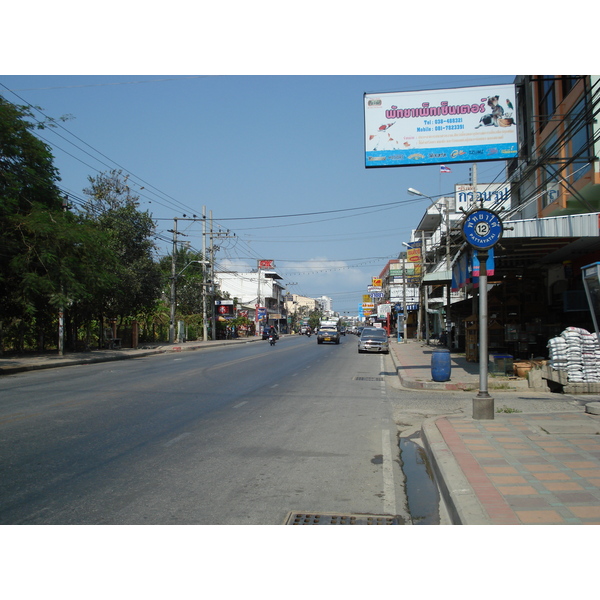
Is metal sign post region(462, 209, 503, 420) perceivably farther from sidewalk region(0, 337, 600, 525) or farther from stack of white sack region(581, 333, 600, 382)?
stack of white sack region(581, 333, 600, 382)

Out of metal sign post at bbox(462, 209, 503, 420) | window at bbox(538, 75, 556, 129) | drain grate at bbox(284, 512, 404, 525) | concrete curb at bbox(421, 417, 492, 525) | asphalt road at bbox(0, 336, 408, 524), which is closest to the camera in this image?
concrete curb at bbox(421, 417, 492, 525)

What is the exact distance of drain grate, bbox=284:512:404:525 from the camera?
5.11 metres

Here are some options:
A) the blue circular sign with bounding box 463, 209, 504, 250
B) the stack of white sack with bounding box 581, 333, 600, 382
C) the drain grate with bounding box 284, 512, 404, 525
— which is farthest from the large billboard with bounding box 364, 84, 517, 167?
the drain grate with bounding box 284, 512, 404, 525

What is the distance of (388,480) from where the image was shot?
21.7 ft

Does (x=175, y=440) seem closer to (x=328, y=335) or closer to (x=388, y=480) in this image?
(x=388, y=480)

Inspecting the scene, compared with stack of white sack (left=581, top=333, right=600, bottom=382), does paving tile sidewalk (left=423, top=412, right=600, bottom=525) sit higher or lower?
lower

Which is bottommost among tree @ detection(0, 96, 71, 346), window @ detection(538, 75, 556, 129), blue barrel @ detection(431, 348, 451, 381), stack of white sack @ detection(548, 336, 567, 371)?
blue barrel @ detection(431, 348, 451, 381)

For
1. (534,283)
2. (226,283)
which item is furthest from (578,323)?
(226,283)

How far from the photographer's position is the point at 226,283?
115 meters

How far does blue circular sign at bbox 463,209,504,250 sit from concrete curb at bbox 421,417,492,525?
389cm

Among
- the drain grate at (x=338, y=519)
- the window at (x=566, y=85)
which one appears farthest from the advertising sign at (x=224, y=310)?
the drain grate at (x=338, y=519)

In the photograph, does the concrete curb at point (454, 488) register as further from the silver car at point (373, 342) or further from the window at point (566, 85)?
the silver car at point (373, 342)

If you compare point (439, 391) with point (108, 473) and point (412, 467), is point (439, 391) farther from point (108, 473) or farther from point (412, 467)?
point (108, 473)

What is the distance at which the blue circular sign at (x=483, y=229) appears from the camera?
10.3m
